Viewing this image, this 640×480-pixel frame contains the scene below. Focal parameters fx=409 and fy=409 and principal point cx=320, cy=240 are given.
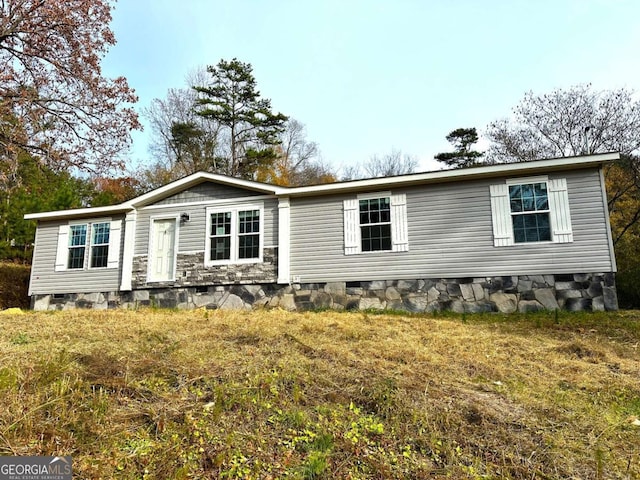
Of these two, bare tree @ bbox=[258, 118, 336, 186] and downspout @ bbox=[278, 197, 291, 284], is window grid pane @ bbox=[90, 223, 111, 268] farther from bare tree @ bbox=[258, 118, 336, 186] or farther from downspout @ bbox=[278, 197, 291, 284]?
bare tree @ bbox=[258, 118, 336, 186]

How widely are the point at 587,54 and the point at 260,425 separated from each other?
1134cm

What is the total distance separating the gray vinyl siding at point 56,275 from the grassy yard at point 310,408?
23.2ft

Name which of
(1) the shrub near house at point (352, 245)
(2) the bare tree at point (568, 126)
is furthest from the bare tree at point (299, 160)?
(1) the shrub near house at point (352, 245)

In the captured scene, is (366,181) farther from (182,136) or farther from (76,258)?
(182,136)

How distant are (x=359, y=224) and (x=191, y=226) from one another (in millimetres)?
4649

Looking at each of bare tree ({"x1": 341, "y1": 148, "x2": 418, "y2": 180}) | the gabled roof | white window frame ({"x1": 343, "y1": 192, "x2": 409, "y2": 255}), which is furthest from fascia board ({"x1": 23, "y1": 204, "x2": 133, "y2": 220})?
bare tree ({"x1": 341, "y1": 148, "x2": 418, "y2": 180})

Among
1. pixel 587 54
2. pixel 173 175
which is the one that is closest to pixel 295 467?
pixel 587 54

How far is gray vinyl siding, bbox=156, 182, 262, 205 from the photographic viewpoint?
11.1m

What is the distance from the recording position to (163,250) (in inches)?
449

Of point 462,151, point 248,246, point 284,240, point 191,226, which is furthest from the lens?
point 462,151

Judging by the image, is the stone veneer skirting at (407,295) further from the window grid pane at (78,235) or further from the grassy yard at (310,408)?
the grassy yard at (310,408)

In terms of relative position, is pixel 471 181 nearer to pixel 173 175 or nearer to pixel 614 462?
pixel 614 462

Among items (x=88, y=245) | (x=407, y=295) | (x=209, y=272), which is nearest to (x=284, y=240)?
(x=209, y=272)

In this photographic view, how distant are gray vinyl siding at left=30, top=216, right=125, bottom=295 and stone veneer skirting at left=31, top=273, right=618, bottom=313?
34 centimetres
